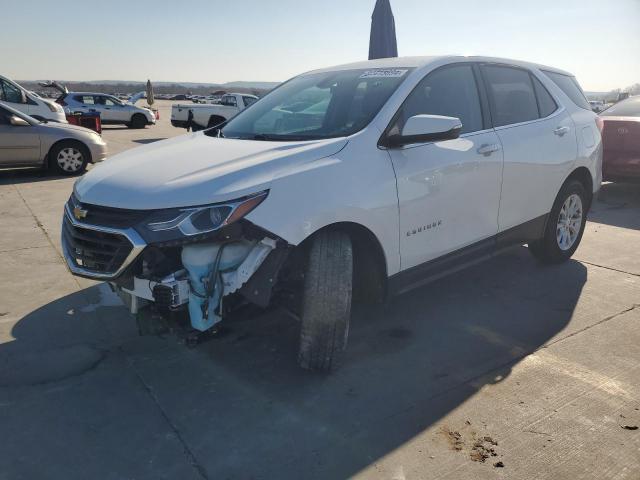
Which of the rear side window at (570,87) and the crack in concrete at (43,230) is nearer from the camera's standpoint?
the crack in concrete at (43,230)

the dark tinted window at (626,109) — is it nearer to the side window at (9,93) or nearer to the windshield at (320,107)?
the windshield at (320,107)

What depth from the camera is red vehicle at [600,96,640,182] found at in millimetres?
7383

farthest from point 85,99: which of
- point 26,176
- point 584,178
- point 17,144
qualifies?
point 584,178

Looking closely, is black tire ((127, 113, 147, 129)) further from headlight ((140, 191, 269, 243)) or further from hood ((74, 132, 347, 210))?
headlight ((140, 191, 269, 243))

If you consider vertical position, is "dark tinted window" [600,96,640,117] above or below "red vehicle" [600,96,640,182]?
above

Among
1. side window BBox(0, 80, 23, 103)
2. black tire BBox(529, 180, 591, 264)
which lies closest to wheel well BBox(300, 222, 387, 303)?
black tire BBox(529, 180, 591, 264)

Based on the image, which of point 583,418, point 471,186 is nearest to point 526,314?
point 471,186

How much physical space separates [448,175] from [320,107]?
951 mm

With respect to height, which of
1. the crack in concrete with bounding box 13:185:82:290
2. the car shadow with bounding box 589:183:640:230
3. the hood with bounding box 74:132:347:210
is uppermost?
the hood with bounding box 74:132:347:210

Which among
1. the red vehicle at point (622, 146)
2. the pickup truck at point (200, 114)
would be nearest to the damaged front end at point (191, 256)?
the red vehicle at point (622, 146)

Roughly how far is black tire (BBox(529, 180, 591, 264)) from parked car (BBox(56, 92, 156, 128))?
20986 mm

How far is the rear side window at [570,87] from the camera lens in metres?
4.76

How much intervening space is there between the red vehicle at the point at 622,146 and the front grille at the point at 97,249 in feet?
23.4

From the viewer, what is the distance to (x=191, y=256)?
259cm
